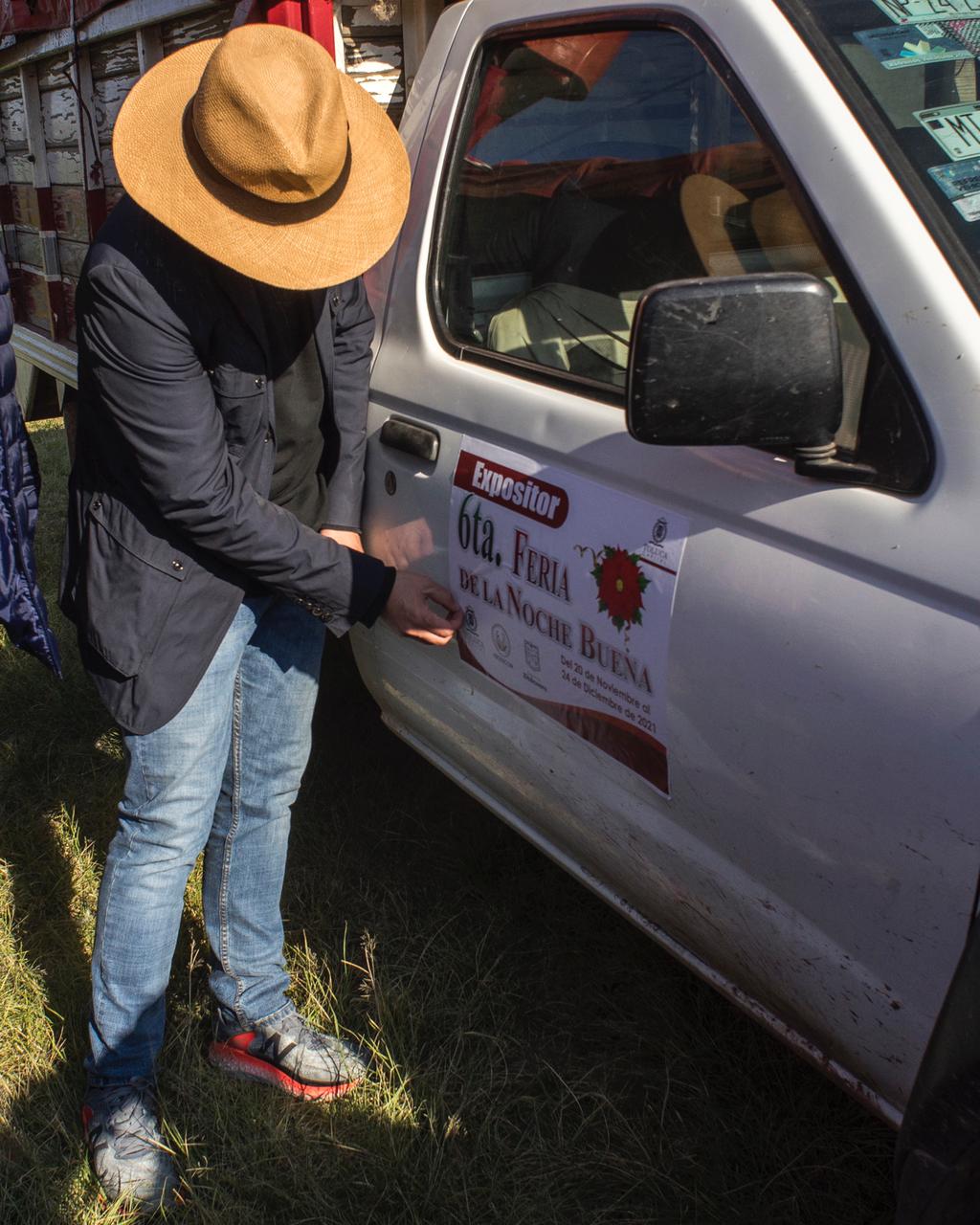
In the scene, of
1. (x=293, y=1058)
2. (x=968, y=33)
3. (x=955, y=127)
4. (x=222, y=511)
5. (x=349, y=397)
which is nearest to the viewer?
(x=955, y=127)

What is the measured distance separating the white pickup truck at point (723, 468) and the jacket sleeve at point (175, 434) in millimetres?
327

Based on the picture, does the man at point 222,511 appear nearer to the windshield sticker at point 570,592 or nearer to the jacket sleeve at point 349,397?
the jacket sleeve at point 349,397

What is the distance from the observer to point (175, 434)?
1.78 metres

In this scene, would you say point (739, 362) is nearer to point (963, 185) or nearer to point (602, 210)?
point (963, 185)

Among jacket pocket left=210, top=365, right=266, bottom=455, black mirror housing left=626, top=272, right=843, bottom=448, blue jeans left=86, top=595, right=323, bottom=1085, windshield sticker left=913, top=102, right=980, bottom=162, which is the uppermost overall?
windshield sticker left=913, top=102, right=980, bottom=162

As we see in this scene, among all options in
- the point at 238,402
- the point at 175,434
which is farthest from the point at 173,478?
the point at 238,402

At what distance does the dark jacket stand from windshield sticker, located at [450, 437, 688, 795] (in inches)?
7.7

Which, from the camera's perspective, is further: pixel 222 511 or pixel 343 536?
pixel 343 536

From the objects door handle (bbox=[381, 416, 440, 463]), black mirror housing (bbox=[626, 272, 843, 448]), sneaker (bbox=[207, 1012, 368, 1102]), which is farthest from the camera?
sneaker (bbox=[207, 1012, 368, 1102])

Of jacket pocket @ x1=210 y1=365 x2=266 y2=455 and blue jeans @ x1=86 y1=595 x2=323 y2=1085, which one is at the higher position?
jacket pocket @ x1=210 y1=365 x2=266 y2=455

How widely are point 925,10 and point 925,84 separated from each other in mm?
160

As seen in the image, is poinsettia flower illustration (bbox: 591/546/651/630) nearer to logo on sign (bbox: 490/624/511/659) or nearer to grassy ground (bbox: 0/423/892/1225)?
logo on sign (bbox: 490/624/511/659)

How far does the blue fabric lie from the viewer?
2152mm

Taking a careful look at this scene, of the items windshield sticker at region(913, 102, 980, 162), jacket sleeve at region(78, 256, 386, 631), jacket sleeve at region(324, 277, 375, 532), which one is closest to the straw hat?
jacket sleeve at region(78, 256, 386, 631)
